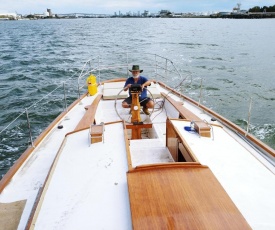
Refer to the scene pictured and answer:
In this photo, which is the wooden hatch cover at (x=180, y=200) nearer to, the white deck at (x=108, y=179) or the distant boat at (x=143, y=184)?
the distant boat at (x=143, y=184)

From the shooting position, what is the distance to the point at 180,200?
2348 mm

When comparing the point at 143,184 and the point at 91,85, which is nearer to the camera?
the point at 143,184

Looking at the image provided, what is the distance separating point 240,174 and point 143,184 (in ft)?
3.87

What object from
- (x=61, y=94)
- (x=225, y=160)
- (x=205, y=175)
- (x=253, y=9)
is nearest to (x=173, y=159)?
(x=225, y=160)

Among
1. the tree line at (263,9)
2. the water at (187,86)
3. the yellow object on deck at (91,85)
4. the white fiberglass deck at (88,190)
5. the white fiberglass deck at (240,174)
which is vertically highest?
the tree line at (263,9)

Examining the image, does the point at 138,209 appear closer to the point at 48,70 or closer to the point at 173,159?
the point at 173,159

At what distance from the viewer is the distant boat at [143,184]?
7.36 ft

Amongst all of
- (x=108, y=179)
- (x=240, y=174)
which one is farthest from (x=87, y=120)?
(x=240, y=174)

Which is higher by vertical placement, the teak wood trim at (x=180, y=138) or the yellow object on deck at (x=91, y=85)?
the teak wood trim at (x=180, y=138)

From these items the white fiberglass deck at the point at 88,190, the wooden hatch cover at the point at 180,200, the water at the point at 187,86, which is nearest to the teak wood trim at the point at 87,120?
the white fiberglass deck at the point at 88,190

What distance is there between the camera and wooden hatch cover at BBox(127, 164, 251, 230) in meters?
2.10

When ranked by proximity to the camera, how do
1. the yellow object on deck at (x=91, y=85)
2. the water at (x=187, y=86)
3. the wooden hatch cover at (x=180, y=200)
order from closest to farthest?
the wooden hatch cover at (x=180, y=200), the yellow object on deck at (x=91, y=85), the water at (x=187, y=86)

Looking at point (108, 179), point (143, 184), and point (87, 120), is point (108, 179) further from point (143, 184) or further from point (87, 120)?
point (87, 120)

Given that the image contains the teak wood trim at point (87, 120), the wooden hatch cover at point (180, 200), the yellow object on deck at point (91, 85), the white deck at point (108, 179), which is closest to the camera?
the wooden hatch cover at point (180, 200)
